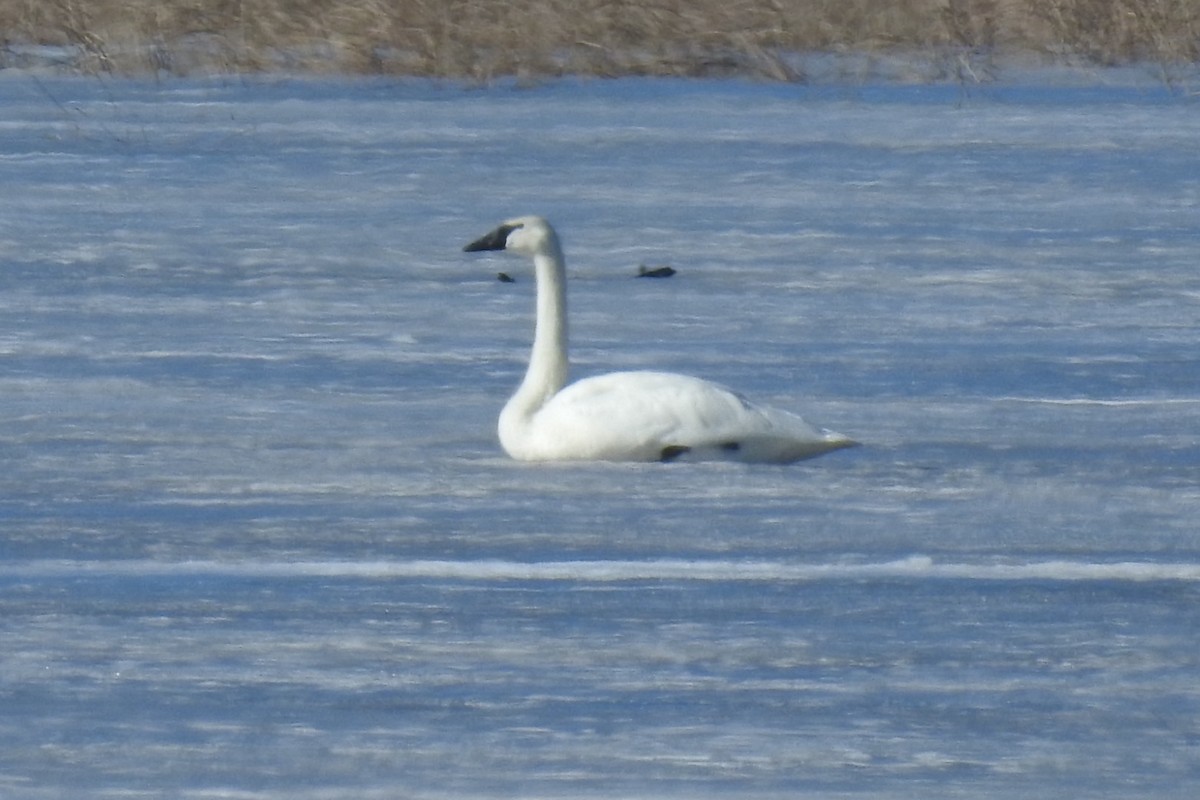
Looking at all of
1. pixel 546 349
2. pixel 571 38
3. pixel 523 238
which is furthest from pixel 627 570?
pixel 571 38

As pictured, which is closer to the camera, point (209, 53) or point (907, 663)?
point (907, 663)

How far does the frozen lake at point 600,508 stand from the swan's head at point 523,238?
37 cm

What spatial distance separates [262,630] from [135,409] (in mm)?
2064

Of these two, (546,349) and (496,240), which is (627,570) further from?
(496,240)

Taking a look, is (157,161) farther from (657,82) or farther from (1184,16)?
(1184,16)

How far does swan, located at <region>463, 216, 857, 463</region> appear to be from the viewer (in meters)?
5.21

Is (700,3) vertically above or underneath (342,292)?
above

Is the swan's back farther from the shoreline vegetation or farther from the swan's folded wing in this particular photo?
the shoreline vegetation

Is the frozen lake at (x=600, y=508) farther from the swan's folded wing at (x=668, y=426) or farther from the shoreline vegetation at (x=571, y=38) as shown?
the shoreline vegetation at (x=571, y=38)

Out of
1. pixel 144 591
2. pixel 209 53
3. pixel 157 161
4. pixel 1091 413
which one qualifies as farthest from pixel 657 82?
pixel 144 591

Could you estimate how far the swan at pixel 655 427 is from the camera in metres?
5.21

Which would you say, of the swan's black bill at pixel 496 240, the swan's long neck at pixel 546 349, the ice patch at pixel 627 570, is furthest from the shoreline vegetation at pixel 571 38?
the ice patch at pixel 627 570

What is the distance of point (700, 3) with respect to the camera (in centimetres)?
1573

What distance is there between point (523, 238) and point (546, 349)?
0.36 meters
